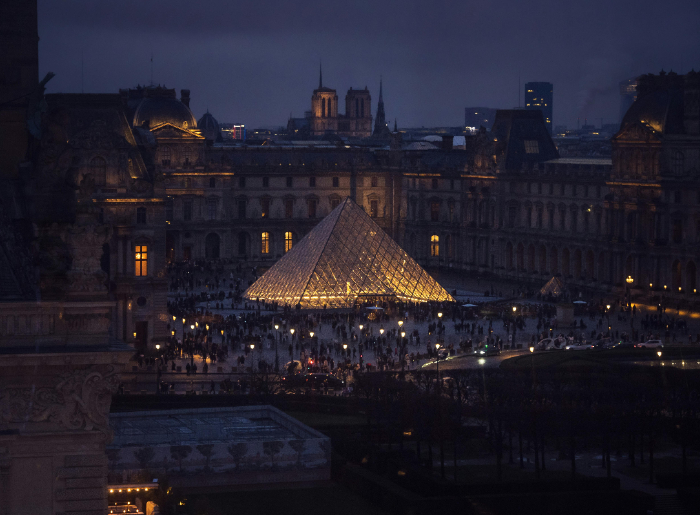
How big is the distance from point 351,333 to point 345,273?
40.9 ft

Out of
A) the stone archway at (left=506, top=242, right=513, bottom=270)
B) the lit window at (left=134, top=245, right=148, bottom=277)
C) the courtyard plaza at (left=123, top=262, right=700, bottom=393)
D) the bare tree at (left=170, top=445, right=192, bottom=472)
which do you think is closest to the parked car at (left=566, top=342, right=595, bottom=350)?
the courtyard plaza at (left=123, top=262, right=700, bottom=393)

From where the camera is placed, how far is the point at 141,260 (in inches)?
2104

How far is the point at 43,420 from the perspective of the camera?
2023 centimetres

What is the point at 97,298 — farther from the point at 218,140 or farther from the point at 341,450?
the point at 218,140

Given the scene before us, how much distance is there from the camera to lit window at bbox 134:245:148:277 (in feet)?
174

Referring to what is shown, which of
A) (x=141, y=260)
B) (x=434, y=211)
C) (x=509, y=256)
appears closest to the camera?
(x=141, y=260)

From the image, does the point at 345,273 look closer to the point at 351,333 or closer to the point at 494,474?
the point at 351,333

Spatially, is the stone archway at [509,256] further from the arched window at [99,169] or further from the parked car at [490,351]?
the arched window at [99,169]

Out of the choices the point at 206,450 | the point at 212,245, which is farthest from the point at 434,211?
the point at 206,450

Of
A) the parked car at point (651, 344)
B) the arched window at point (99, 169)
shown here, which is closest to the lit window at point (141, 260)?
the arched window at point (99, 169)

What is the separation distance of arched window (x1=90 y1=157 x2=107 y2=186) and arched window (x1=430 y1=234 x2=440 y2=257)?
41912 mm

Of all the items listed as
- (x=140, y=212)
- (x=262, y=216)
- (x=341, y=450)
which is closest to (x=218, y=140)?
(x=262, y=216)

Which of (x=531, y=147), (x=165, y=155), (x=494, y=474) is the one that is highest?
(x=531, y=147)

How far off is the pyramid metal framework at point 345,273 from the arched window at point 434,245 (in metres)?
17.4
